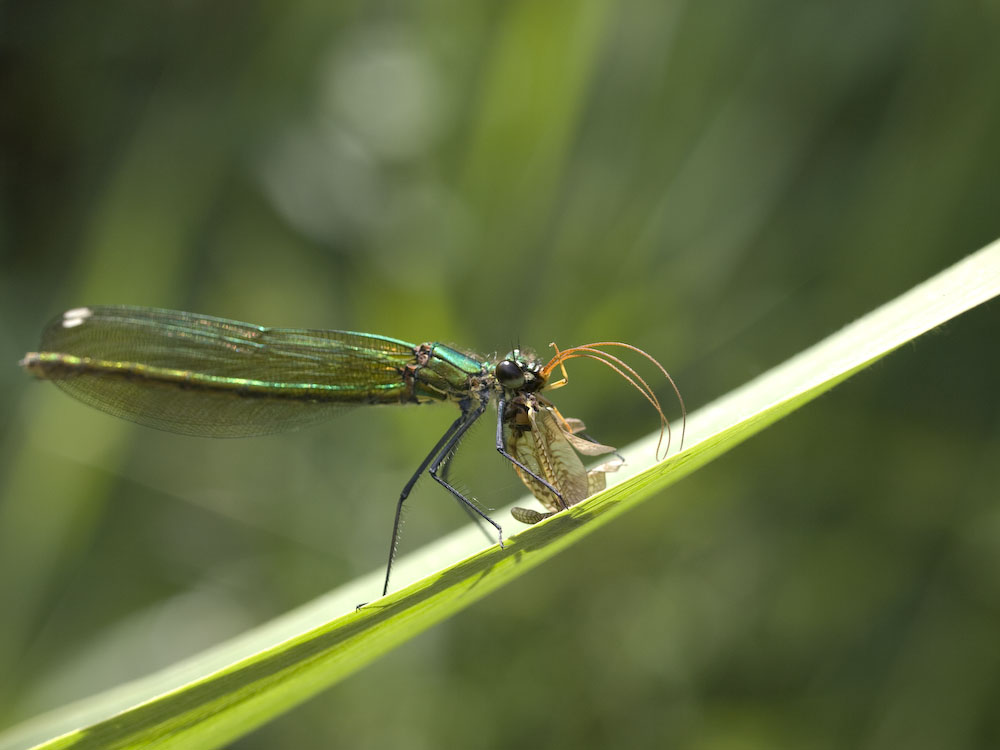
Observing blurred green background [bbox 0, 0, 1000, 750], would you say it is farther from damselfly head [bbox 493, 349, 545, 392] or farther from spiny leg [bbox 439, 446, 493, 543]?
damselfly head [bbox 493, 349, 545, 392]

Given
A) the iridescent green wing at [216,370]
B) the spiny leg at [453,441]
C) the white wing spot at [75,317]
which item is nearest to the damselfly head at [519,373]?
the spiny leg at [453,441]

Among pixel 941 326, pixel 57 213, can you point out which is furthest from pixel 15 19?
pixel 941 326

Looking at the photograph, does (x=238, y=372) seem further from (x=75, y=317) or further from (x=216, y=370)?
(x=75, y=317)

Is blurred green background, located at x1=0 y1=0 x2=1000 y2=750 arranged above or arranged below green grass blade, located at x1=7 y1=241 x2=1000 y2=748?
above

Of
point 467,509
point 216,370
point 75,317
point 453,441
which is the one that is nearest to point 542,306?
point 453,441

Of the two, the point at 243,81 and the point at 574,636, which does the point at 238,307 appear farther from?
the point at 574,636

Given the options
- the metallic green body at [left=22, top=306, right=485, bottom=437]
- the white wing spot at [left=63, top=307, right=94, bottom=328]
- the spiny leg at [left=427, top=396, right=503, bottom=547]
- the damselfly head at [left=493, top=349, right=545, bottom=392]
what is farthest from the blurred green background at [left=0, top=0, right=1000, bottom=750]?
the white wing spot at [left=63, top=307, right=94, bottom=328]
